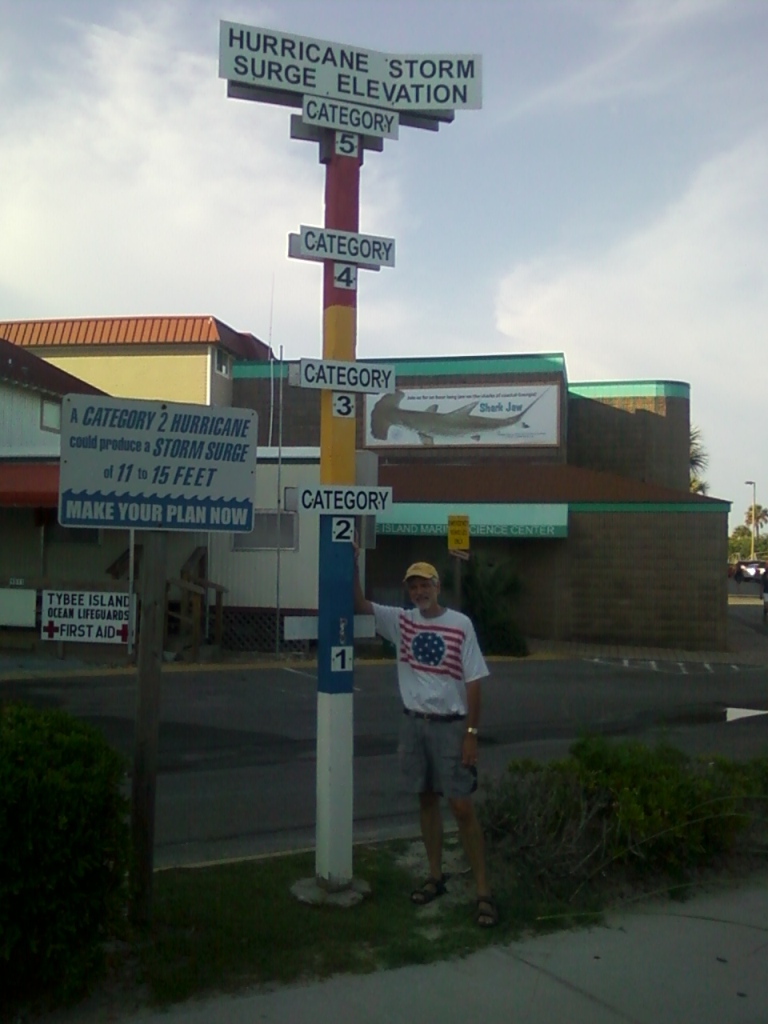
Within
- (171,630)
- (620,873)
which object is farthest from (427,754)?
(171,630)

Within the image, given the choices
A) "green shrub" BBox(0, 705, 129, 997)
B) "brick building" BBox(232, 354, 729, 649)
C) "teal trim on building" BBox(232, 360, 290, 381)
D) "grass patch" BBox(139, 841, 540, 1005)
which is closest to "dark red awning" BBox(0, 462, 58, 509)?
"brick building" BBox(232, 354, 729, 649)

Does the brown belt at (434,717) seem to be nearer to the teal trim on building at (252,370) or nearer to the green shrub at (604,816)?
the green shrub at (604,816)

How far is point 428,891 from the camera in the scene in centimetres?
573

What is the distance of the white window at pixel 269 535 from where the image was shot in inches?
824

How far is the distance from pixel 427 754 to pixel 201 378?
28394 millimetres

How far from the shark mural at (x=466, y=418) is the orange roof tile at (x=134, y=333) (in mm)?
6903

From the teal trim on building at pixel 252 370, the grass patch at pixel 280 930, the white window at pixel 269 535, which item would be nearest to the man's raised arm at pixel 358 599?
the grass patch at pixel 280 930

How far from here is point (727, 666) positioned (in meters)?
21.8

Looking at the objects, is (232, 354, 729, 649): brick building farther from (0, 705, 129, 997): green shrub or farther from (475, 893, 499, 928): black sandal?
(0, 705, 129, 997): green shrub

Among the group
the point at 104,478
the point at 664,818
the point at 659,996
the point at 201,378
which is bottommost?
the point at 659,996

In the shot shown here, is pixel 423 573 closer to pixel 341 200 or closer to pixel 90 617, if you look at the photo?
pixel 90 617

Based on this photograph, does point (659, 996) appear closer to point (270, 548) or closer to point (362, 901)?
point (362, 901)

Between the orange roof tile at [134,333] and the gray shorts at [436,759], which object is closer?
the gray shorts at [436,759]

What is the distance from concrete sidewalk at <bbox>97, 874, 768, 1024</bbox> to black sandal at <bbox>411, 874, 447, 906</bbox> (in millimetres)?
600
